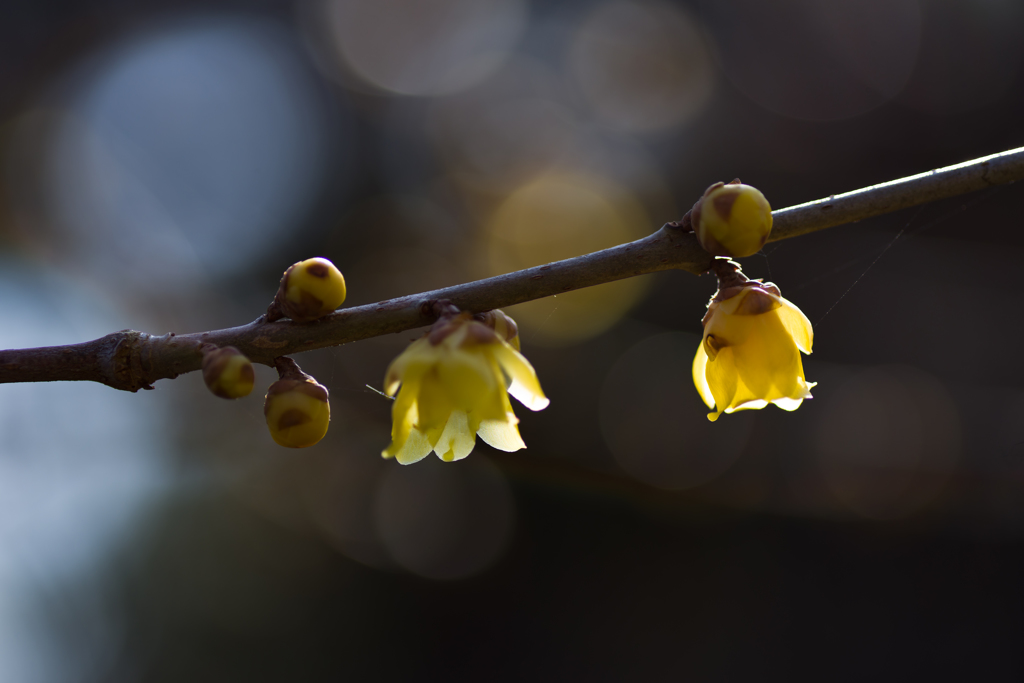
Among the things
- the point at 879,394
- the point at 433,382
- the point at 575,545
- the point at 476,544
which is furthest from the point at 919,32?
the point at 433,382

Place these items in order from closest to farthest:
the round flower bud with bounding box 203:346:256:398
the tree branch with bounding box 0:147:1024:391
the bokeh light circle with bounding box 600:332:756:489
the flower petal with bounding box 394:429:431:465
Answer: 1. the round flower bud with bounding box 203:346:256:398
2. the tree branch with bounding box 0:147:1024:391
3. the flower petal with bounding box 394:429:431:465
4. the bokeh light circle with bounding box 600:332:756:489

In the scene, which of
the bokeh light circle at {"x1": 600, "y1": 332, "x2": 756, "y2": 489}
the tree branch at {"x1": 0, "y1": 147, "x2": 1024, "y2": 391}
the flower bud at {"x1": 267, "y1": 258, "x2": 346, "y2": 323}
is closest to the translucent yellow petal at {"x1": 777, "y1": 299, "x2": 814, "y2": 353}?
the tree branch at {"x1": 0, "y1": 147, "x2": 1024, "y2": 391}

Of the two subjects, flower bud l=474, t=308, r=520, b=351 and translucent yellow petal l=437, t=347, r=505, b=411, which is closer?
translucent yellow petal l=437, t=347, r=505, b=411

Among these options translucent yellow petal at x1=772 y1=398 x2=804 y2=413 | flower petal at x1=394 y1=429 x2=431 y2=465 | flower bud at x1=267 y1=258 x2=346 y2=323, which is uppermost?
flower bud at x1=267 y1=258 x2=346 y2=323

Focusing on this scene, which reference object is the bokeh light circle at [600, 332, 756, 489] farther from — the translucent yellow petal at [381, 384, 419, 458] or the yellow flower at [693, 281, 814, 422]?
the translucent yellow petal at [381, 384, 419, 458]

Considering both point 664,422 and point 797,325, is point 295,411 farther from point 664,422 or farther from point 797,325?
point 664,422

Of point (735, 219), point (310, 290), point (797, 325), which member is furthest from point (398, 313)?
point (797, 325)

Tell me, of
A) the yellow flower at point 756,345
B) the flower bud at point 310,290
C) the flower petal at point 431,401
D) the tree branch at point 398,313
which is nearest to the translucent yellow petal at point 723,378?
the yellow flower at point 756,345

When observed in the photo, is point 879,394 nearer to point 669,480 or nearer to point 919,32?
point 669,480
